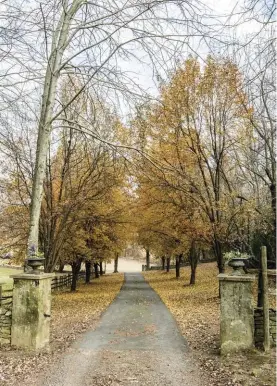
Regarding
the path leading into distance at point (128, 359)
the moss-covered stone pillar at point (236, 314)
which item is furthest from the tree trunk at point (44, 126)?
the moss-covered stone pillar at point (236, 314)

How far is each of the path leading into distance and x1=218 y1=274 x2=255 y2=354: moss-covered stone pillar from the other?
2.53ft

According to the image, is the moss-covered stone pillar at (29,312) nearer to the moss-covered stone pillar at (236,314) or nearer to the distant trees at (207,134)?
the moss-covered stone pillar at (236,314)

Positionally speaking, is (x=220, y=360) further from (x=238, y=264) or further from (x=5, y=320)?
(x=5, y=320)

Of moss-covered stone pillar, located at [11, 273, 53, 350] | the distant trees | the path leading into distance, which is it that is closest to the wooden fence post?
the path leading into distance

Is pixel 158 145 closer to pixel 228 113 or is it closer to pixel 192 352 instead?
pixel 228 113

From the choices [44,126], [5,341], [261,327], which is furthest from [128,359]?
[44,126]

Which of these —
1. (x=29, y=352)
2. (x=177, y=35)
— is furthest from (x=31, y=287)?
(x=177, y=35)

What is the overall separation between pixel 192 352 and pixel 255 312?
134 centimetres

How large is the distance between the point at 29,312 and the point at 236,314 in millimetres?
3730

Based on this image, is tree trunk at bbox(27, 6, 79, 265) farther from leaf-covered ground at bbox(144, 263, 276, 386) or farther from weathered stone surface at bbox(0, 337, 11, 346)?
Answer: leaf-covered ground at bbox(144, 263, 276, 386)

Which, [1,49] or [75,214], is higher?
[1,49]

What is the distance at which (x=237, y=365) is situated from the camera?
571 centimetres

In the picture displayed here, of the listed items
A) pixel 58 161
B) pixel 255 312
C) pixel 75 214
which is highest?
pixel 58 161

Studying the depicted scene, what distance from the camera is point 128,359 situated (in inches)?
250
